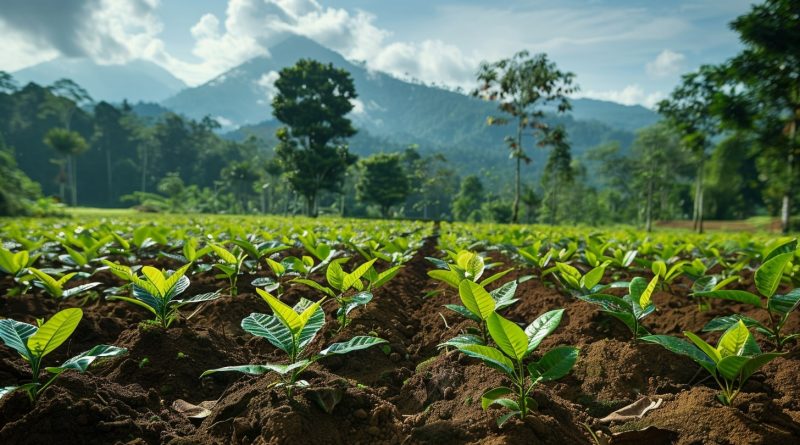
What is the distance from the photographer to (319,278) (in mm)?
3451

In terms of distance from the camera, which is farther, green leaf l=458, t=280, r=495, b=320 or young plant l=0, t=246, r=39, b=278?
young plant l=0, t=246, r=39, b=278

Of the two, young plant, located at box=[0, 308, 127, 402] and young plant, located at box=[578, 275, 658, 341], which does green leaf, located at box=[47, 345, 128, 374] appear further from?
young plant, located at box=[578, 275, 658, 341]

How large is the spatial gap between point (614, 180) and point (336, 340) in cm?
5921

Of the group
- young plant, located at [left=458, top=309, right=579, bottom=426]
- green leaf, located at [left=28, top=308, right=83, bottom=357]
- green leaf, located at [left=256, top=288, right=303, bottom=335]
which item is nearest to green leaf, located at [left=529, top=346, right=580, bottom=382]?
young plant, located at [left=458, top=309, right=579, bottom=426]

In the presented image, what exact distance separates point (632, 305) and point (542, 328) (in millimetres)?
620

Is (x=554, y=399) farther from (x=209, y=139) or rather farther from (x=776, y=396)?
(x=209, y=139)

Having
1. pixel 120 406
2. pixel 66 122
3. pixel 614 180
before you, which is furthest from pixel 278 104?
pixel 66 122

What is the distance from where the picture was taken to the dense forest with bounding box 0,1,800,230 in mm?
9422

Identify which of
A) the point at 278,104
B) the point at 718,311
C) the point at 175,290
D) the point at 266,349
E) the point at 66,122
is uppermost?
the point at 66,122

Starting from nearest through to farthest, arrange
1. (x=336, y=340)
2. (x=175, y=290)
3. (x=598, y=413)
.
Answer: (x=598, y=413) → (x=175, y=290) → (x=336, y=340)

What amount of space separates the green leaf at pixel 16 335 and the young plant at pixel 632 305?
201cm

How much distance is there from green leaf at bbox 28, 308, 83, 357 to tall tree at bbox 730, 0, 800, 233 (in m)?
11.6

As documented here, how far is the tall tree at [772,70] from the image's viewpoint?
29.6ft

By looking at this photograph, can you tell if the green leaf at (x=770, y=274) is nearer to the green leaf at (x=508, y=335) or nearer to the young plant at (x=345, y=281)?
the green leaf at (x=508, y=335)
